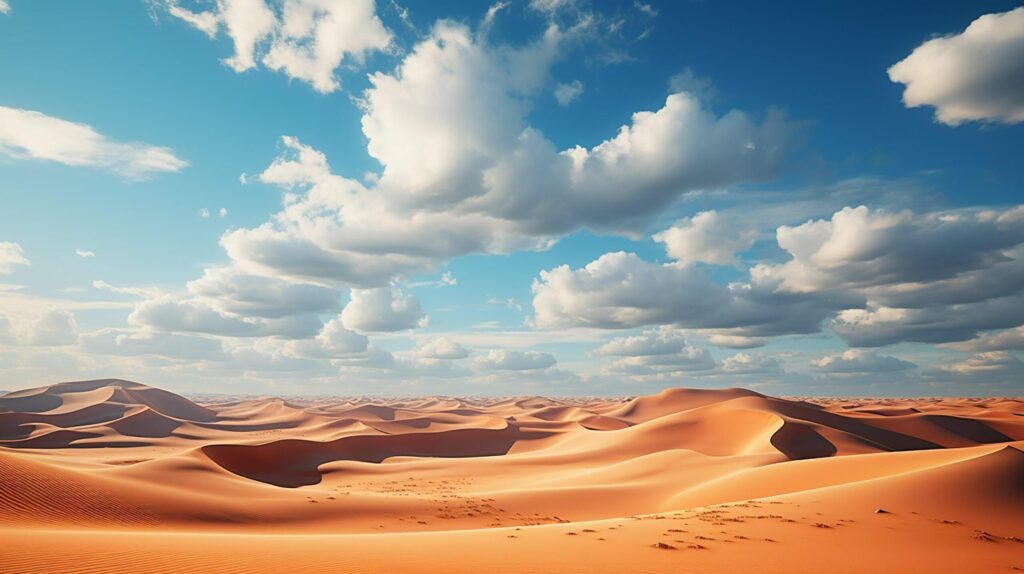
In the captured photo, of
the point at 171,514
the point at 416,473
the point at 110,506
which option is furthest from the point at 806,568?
the point at 416,473

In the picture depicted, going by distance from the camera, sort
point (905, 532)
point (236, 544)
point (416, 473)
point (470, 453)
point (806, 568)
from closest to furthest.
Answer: point (806, 568), point (236, 544), point (905, 532), point (416, 473), point (470, 453)

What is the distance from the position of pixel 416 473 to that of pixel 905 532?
111 ft

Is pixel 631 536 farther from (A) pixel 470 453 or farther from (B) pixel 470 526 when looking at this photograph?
(A) pixel 470 453

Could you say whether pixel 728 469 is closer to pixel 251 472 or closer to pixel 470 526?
pixel 470 526

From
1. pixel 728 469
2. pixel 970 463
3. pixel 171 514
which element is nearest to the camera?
pixel 970 463

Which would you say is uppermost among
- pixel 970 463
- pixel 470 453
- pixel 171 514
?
pixel 970 463

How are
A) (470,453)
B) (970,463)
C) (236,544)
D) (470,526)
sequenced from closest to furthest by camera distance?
(236,544) → (970,463) → (470,526) → (470,453)

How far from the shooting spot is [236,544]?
12648 millimetres

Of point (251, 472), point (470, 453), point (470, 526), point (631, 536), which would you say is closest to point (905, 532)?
point (631, 536)

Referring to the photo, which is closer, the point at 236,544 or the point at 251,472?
the point at 236,544

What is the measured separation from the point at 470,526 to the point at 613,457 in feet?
98.4

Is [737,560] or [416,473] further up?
[737,560]

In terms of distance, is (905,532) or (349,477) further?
(349,477)

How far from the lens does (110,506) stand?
1908 centimetres
